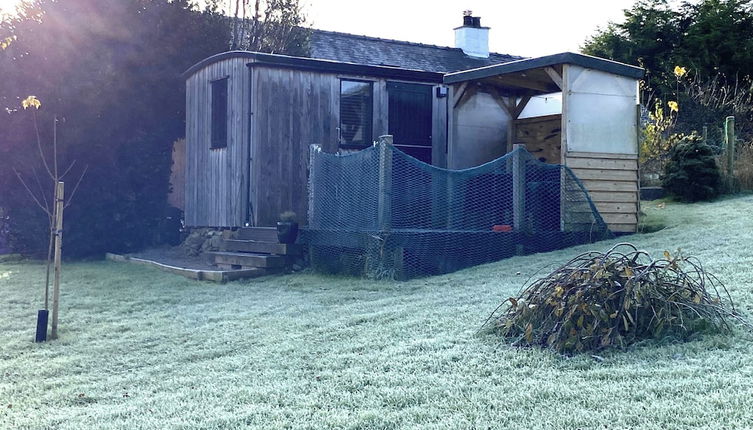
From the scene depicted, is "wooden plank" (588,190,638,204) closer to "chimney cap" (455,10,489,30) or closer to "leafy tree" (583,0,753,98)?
"leafy tree" (583,0,753,98)

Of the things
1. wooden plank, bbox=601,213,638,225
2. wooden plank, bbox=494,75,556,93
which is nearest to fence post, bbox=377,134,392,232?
wooden plank, bbox=601,213,638,225

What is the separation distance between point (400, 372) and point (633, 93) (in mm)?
7336

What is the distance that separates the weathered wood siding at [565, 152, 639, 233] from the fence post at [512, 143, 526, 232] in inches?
29.8

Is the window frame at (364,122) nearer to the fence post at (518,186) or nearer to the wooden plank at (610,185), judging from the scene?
the fence post at (518,186)

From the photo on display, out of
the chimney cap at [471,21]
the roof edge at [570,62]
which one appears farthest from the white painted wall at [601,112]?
the chimney cap at [471,21]

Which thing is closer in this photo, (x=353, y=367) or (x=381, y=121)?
(x=353, y=367)

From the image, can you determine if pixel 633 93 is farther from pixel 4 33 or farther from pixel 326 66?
pixel 4 33

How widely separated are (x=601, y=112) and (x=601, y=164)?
691 mm

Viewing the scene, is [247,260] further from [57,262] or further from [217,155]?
[57,262]

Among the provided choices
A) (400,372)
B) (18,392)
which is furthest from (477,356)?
(18,392)

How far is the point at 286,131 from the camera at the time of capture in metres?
11.2

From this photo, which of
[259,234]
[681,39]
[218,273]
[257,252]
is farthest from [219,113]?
[681,39]

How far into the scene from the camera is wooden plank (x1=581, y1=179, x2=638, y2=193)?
387 inches

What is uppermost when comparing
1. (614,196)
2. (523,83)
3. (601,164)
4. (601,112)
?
(523,83)
